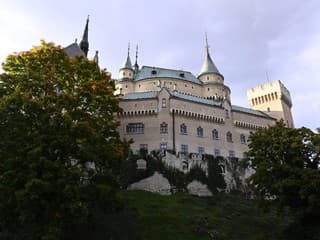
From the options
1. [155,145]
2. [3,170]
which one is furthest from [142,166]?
[3,170]

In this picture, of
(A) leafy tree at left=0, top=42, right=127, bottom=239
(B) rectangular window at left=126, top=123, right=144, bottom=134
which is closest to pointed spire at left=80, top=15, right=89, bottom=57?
(B) rectangular window at left=126, top=123, right=144, bottom=134

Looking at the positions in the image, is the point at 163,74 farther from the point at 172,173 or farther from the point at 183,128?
the point at 172,173

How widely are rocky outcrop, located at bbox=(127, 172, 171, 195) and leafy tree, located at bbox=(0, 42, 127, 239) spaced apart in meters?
15.3

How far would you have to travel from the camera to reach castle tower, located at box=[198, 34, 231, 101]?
183 feet

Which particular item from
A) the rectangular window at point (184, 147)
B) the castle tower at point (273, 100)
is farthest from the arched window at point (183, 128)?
the castle tower at point (273, 100)

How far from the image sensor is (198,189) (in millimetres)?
35188

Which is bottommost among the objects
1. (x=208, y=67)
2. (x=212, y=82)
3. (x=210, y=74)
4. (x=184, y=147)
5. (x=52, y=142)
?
(x=52, y=142)

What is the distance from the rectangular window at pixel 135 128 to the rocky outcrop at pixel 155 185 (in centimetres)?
987

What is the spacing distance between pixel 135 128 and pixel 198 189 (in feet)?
44.8

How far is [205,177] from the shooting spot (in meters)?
36.2

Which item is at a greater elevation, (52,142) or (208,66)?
(208,66)

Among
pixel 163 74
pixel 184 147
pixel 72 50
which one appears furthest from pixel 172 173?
pixel 163 74

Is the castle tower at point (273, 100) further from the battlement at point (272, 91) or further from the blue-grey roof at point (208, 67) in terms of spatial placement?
the blue-grey roof at point (208, 67)

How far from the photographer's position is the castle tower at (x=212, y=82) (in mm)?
55906
